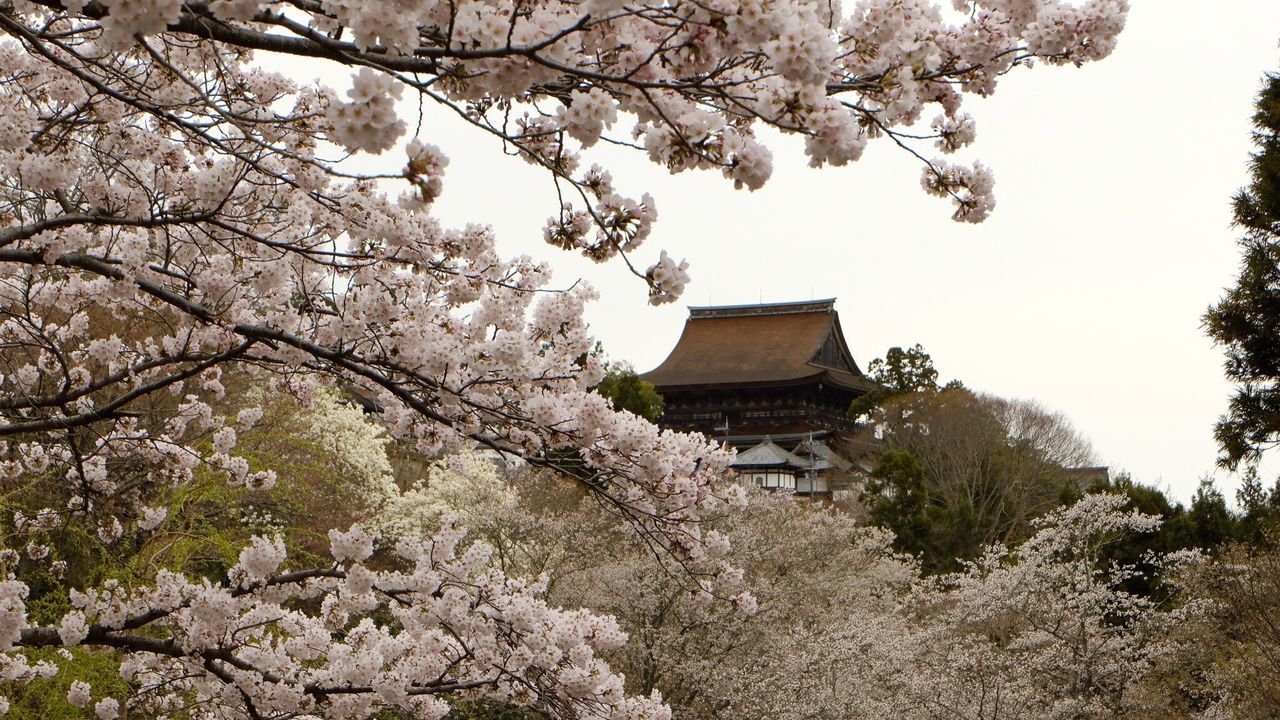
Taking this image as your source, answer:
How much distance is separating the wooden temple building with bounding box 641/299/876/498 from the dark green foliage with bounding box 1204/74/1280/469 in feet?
70.4

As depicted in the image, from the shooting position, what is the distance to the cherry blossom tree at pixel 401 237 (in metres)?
2.02

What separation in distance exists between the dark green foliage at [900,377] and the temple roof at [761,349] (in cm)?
552

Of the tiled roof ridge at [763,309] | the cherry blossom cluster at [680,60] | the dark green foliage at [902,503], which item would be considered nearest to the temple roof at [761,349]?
the tiled roof ridge at [763,309]

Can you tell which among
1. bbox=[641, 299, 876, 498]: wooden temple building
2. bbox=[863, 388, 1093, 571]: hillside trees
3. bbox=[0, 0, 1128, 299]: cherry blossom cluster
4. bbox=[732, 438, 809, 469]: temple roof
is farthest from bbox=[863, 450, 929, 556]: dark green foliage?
bbox=[0, 0, 1128, 299]: cherry blossom cluster

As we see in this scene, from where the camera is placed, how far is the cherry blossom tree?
202 cm

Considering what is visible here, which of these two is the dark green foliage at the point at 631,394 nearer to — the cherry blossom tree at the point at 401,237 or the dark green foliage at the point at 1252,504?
the dark green foliage at the point at 1252,504

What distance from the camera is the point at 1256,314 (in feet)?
41.9

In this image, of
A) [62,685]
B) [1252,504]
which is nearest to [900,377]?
[1252,504]


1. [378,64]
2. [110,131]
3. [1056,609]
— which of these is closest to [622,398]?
[1056,609]

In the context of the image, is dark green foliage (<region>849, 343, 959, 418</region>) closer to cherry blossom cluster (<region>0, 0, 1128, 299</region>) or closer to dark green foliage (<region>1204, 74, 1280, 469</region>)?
dark green foliage (<region>1204, 74, 1280, 469</region>)

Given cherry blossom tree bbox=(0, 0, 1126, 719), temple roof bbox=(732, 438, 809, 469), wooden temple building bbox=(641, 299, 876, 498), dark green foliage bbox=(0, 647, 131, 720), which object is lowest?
dark green foliage bbox=(0, 647, 131, 720)

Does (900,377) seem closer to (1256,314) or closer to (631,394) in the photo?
(631,394)

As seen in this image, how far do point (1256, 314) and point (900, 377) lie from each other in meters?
18.4

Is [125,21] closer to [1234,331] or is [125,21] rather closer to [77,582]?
[77,582]
